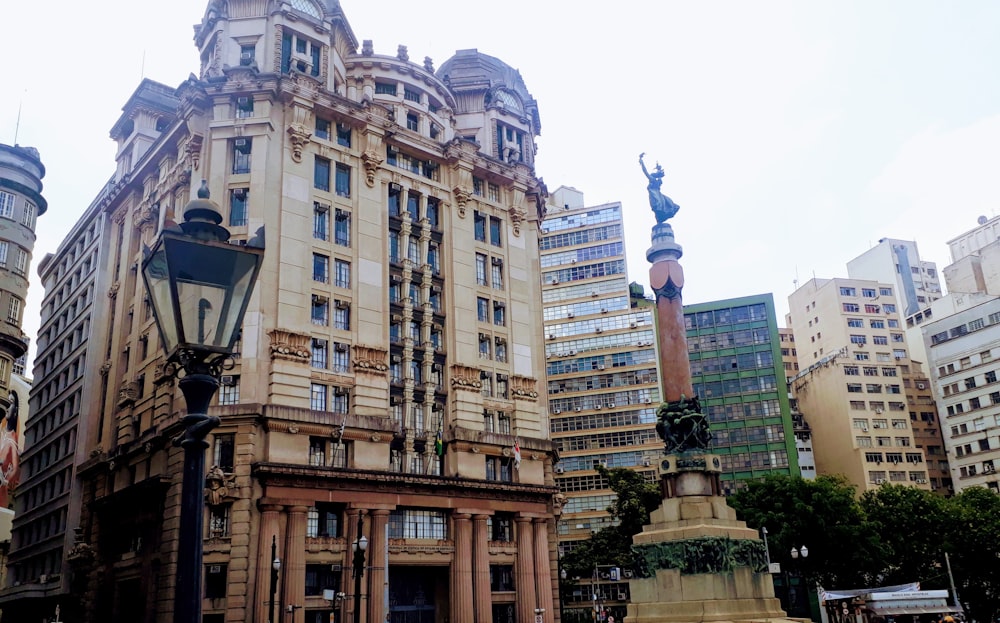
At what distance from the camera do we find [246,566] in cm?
4359

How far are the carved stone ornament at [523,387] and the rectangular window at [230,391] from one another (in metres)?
19.0

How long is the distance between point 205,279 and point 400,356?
4616cm

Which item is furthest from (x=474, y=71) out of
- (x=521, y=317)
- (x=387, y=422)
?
(x=387, y=422)

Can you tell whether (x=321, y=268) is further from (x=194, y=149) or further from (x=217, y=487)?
(x=217, y=487)

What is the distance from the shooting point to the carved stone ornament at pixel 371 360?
5097cm

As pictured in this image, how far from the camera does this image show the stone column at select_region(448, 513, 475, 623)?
49.8 m

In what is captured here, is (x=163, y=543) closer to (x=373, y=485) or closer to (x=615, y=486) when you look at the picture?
(x=373, y=485)

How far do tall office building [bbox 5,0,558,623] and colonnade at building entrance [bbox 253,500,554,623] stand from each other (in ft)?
0.39

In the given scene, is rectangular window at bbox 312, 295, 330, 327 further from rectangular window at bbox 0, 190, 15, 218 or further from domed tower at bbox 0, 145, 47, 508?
rectangular window at bbox 0, 190, 15, 218

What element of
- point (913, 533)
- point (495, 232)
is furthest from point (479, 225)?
point (913, 533)

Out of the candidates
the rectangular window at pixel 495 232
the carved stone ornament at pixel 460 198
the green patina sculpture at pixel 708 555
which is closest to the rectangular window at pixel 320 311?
the carved stone ornament at pixel 460 198

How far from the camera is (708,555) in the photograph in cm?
2695

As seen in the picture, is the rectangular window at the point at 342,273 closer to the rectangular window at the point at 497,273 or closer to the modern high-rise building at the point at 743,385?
the rectangular window at the point at 497,273

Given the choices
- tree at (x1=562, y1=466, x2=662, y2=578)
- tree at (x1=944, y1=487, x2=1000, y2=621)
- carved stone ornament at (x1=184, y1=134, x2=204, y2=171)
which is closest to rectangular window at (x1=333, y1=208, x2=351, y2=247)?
carved stone ornament at (x1=184, y1=134, x2=204, y2=171)
